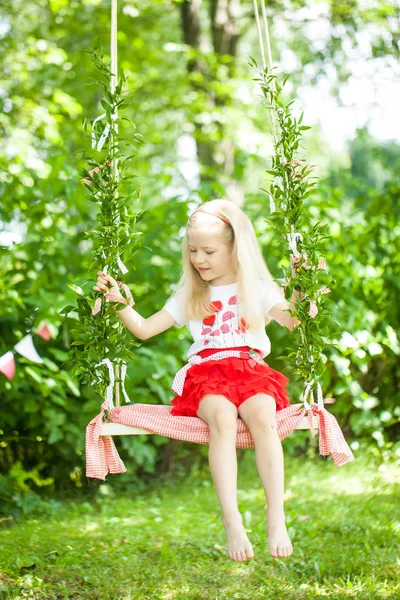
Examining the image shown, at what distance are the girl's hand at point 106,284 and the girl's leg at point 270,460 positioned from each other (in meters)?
0.68

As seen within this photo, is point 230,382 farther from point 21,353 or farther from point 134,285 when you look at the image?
point 134,285

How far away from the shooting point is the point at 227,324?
3141 millimetres

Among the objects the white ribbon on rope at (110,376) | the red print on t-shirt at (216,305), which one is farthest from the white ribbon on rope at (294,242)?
the white ribbon on rope at (110,376)

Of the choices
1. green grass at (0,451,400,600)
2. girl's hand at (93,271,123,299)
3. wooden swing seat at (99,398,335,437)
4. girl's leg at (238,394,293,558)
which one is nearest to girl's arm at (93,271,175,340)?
girl's hand at (93,271,123,299)

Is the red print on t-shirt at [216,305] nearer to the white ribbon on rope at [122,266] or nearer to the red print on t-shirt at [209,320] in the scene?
the red print on t-shirt at [209,320]

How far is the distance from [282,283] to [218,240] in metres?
0.34

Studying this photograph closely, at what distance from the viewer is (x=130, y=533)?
397 centimetres

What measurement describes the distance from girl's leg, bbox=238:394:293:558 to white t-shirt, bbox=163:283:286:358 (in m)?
0.32

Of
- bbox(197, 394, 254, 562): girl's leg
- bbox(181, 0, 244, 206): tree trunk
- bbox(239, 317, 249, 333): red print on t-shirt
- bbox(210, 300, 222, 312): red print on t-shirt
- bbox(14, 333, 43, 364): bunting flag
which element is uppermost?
bbox(181, 0, 244, 206): tree trunk

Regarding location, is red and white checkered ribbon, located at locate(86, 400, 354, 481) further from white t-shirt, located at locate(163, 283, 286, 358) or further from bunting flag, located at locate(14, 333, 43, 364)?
bunting flag, located at locate(14, 333, 43, 364)

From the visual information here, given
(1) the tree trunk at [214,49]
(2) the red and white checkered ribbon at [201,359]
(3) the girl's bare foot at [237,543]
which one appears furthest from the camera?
(1) the tree trunk at [214,49]

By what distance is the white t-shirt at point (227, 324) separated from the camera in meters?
3.11

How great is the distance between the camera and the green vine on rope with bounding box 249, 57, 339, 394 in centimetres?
288

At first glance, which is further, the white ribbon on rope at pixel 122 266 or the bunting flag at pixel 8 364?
the bunting flag at pixel 8 364
